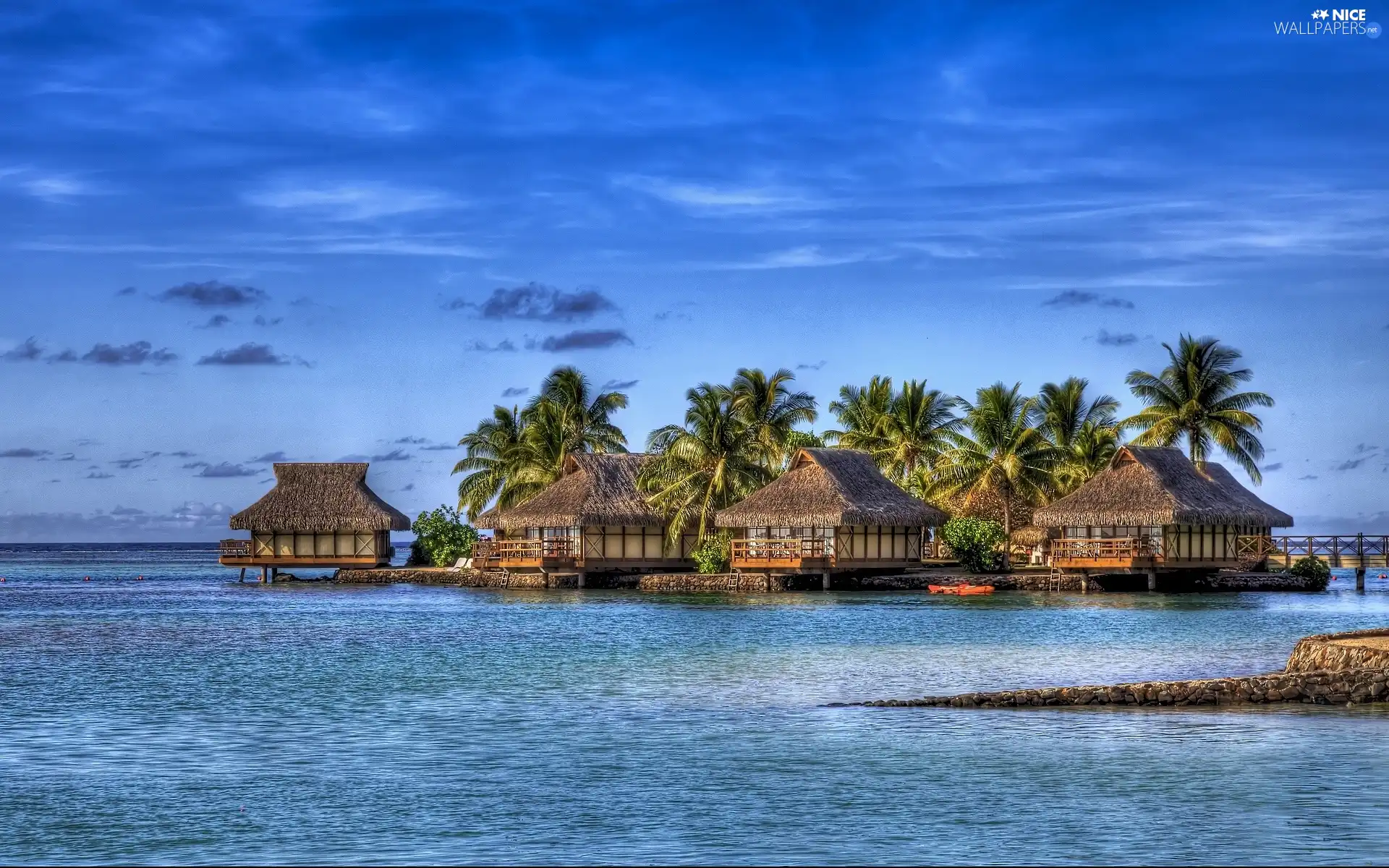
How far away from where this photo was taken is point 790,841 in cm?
1455

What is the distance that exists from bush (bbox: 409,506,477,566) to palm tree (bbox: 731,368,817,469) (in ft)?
63.2

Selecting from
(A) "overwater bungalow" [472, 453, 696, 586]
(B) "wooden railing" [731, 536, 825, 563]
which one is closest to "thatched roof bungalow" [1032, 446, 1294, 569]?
(B) "wooden railing" [731, 536, 825, 563]

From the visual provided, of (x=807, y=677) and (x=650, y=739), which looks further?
(x=807, y=677)

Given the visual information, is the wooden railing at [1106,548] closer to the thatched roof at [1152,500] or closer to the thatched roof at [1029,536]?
the thatched roof at [1152,500]

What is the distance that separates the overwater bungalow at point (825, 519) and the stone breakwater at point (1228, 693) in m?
34.2

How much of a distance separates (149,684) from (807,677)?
10.8 metres

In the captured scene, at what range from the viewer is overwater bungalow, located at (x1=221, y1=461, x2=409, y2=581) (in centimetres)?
7169

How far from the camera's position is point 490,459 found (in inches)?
2872

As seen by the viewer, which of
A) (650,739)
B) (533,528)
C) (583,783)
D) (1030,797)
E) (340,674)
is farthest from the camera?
(533,528)

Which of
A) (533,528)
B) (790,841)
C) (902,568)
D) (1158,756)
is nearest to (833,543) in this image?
(902,568)

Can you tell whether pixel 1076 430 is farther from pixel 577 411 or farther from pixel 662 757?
pixel 662 757

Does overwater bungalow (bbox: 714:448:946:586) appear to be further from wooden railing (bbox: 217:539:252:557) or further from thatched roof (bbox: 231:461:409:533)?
wooden railing (bbox: 217:539:252:557)

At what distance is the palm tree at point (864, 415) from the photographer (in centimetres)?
7006

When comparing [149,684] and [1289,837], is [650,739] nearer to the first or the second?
[1289,837]
